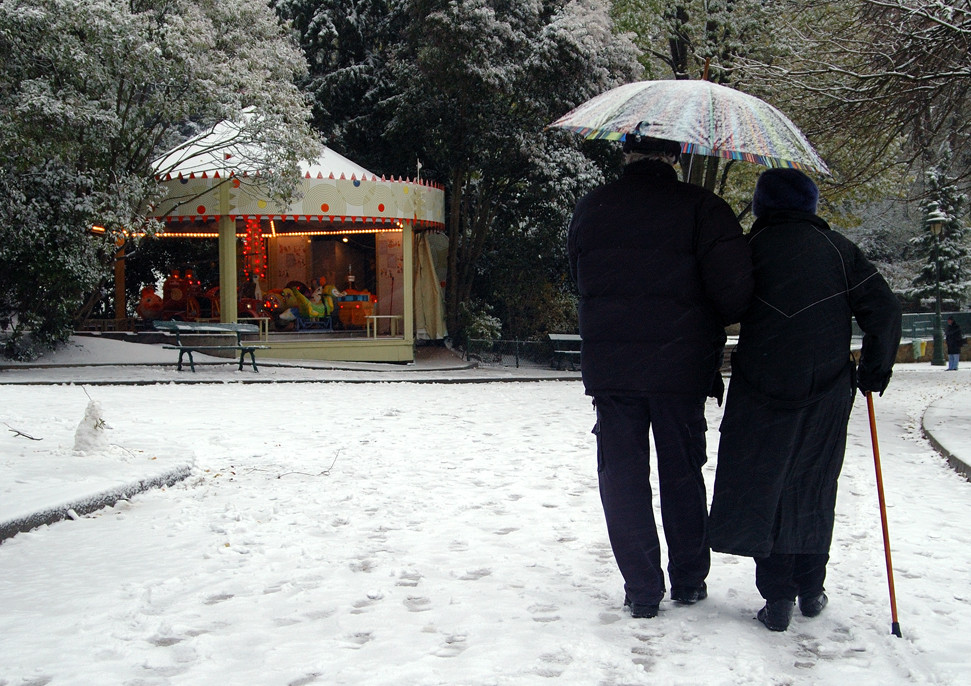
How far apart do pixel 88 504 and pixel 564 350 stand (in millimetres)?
20300

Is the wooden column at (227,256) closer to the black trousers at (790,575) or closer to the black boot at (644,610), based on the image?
the black boot at (644,610)

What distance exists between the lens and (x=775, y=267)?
12.9 feet

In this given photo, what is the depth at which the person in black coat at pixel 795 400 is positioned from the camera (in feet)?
12.4

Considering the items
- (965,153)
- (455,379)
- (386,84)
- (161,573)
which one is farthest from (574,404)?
(386,84)

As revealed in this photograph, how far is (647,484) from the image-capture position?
159 inches

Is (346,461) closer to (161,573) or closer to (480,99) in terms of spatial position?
(161,573)

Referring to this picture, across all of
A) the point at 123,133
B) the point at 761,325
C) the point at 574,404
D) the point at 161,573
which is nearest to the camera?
the point at 761,325

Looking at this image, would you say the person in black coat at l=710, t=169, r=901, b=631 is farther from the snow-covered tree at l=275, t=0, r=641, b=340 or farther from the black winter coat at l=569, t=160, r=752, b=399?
the snow-covered tree at l=275, t=0, r=641, b=340

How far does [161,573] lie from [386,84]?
83.2ft

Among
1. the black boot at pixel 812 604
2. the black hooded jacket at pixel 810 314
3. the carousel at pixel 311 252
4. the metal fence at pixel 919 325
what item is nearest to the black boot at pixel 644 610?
the black boot at pixel 812 604

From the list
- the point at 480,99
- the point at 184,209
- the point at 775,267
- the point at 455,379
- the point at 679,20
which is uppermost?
the point at 679,20

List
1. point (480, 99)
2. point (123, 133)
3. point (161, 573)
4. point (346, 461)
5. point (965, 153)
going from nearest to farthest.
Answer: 1. point (161, 573)
2. point (346, 461)
3. point (965, 153)
4. point (123, 133)
5. point (480, 99)

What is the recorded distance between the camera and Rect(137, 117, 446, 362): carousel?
22703 mm

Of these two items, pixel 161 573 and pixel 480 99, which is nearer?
pixel 161 573
